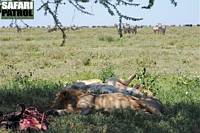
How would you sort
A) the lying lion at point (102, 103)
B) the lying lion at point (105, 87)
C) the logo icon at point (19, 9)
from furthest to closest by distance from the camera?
the lying lion at point (105, 87)
the lying lion at point (102, 103)
the logo icon at point (19, 9)

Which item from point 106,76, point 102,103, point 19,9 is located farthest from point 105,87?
point 19,9

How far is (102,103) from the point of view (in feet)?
30.6

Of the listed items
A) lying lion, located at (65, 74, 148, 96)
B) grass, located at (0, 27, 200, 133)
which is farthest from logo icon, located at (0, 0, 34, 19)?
lying lion, located at (65, 74, 148, 96)

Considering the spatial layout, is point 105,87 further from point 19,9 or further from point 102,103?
point 19,9

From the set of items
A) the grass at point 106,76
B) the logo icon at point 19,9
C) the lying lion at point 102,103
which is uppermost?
the logo icon at point 19,9

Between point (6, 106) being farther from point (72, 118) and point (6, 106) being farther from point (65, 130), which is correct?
point (65, 130)

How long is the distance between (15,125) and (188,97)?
4359 millimetres

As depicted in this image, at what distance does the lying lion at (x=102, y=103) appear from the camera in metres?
9.27

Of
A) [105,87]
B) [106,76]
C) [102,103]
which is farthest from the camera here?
[106,76]

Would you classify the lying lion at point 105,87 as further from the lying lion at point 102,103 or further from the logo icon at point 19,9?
the logo icon at point 19,9

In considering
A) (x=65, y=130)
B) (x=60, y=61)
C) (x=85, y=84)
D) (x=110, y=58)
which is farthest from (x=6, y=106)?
(x=110, y=58)

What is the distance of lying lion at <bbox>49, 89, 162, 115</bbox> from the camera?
9273 millimetres

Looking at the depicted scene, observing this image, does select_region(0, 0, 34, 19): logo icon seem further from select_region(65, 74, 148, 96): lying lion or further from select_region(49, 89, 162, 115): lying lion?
select_region(65, 74, 148, 96): lying lion

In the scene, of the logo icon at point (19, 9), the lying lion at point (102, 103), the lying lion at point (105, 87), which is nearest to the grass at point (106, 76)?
the lying lion at point (102, 103)
